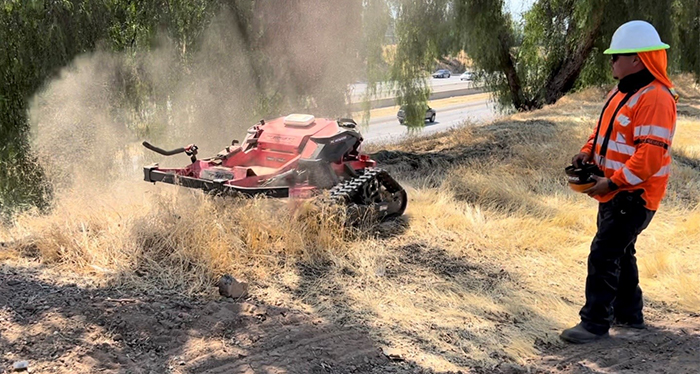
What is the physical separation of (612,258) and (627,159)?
60 centimetres

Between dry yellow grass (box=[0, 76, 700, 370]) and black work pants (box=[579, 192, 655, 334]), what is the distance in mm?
326

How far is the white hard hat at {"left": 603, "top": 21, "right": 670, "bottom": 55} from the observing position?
12.4ft

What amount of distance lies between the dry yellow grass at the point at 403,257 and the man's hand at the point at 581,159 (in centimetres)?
110

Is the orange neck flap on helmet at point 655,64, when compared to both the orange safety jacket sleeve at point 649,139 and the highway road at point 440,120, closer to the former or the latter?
the orange safety jacket sleeve at point 649,139

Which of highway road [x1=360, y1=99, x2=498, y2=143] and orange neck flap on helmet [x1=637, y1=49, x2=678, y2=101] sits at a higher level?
orange neck flap on helmet [x1=637, y1=49, x2=678, y2=101]

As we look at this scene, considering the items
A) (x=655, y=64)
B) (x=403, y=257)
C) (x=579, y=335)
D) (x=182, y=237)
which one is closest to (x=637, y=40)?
(x=655, y=64)

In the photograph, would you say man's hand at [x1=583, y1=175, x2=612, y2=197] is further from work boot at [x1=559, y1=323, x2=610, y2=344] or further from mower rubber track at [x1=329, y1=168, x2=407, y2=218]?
mower rubber track at [x1=329, y1=168, x2=407, y2=218]

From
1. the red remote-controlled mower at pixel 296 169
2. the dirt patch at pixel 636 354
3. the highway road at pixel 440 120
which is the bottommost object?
the highway road at pixel 440 120

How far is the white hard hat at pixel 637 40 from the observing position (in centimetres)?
378

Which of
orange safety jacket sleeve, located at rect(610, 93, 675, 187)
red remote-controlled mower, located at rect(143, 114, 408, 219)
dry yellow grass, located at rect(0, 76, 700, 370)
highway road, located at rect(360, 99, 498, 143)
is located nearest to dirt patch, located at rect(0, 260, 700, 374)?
dry yellow grass, located at rect(0, 76, 700, 370)

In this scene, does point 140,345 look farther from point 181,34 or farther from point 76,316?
point 181,34

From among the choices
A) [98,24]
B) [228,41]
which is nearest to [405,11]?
Result: [228,41]

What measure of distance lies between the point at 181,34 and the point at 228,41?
0.66 m

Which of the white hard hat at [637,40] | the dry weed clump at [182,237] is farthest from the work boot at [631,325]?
the dry weed clump at [182,237]
